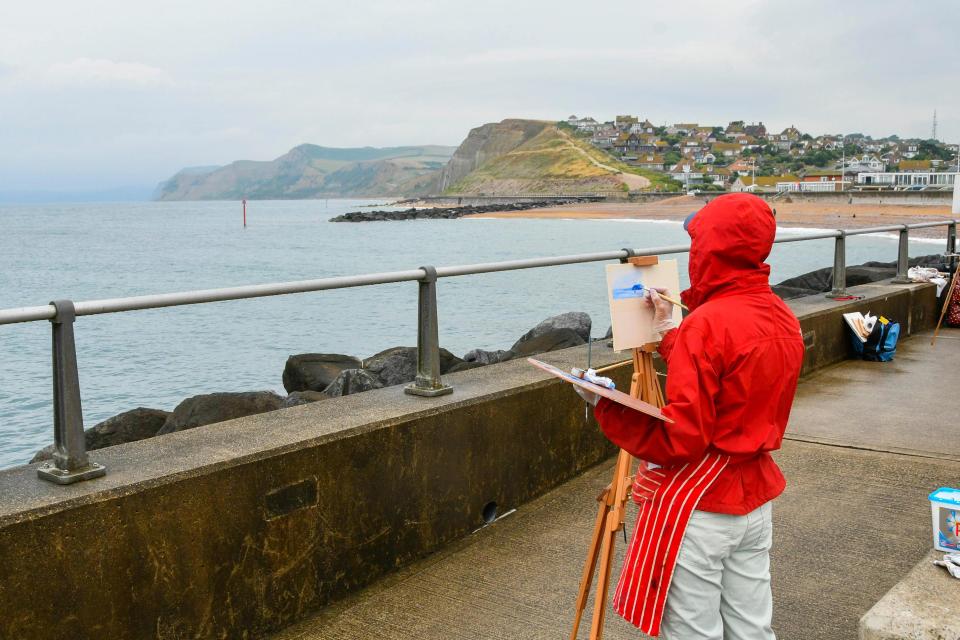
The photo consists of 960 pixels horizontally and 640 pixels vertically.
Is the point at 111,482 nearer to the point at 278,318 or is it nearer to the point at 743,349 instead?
the point at 743,349

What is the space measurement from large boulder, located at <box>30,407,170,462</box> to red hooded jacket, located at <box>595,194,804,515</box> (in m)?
6.67

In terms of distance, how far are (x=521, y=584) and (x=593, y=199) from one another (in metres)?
181

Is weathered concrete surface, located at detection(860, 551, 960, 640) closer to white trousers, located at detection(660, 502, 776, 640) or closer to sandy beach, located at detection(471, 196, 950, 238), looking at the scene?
white trousers, located at detection(660, 502, 776, 640)

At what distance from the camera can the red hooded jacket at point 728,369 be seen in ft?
9.02

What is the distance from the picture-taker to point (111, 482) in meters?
3.56

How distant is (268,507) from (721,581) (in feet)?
6.27

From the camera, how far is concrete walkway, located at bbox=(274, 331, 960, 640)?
4.19 metres

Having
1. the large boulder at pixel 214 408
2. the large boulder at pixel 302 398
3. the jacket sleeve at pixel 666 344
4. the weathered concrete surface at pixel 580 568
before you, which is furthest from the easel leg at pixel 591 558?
the large boulder at pixel 302 398

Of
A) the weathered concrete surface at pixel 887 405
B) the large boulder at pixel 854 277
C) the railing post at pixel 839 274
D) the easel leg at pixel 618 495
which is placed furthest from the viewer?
the large boulder at pixel 854 277

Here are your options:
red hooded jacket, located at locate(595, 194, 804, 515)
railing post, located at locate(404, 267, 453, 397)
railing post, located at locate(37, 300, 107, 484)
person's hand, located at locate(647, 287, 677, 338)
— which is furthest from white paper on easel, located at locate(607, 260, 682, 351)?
railing post, located at locate(37, 300, 107, 484)

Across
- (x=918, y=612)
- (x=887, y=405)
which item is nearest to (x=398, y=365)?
(x=887, y=405)

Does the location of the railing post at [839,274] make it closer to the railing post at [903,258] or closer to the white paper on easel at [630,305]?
the railing post at [903,258]

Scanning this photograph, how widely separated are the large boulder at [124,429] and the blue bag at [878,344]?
6789 mm

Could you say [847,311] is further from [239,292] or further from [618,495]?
[239,292]
